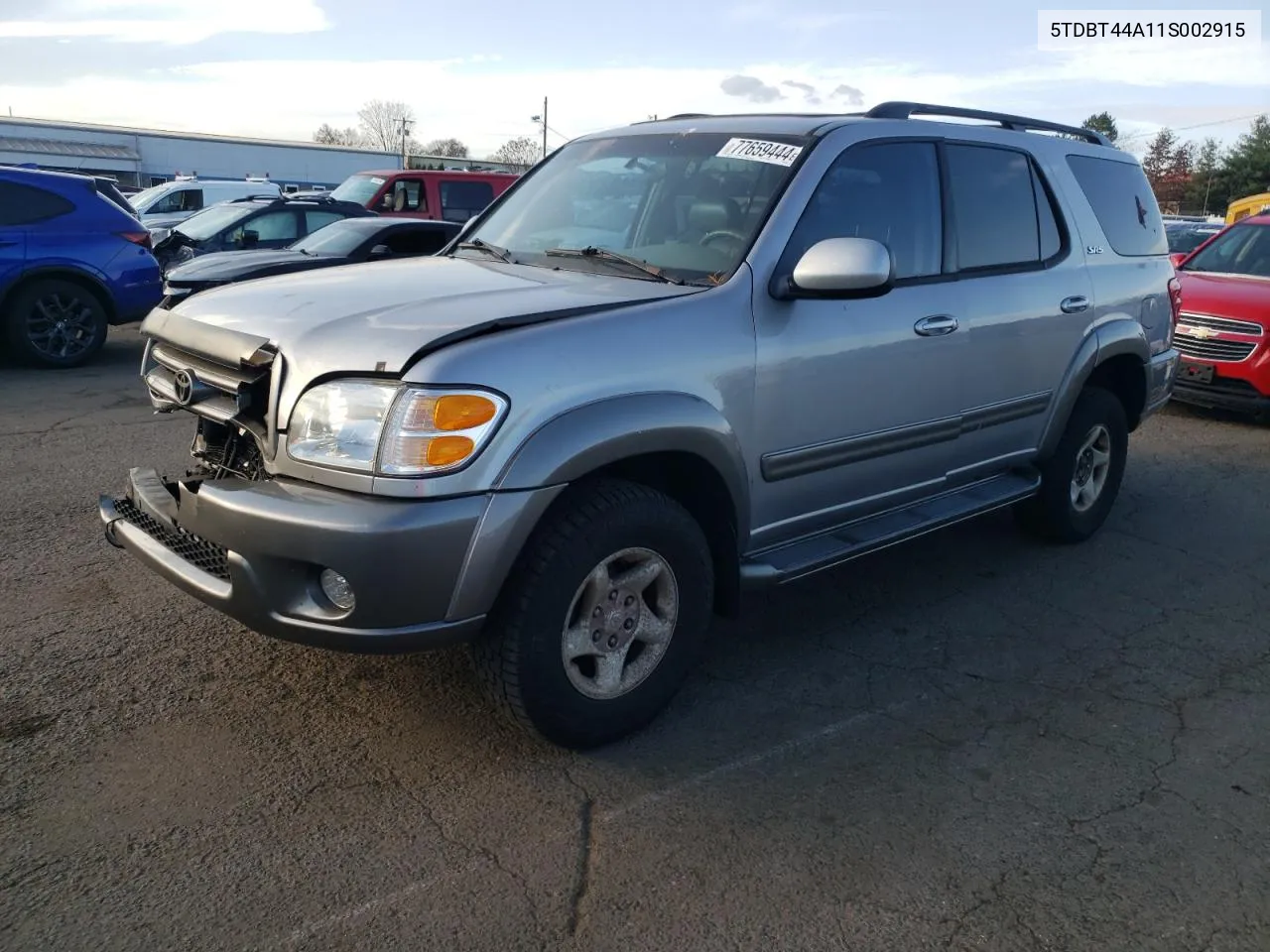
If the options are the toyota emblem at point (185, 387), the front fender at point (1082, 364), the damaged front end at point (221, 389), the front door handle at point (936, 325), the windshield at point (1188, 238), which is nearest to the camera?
the damaged front end at point (221, 389)

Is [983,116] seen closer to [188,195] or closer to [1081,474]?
[1081,474]

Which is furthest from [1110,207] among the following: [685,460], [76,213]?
[76,213]

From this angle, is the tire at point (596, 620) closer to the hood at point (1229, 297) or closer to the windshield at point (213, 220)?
the hood at point (1229, 297)

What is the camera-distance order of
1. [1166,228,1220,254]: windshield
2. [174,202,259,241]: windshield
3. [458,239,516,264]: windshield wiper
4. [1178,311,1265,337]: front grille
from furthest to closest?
1. [1166,228,1220,254]: windshield
2. [174,202,259,241]: windshield
3. [1178,311,1265,337]: front grille
4. [458,239,516,264]: windshield wiper

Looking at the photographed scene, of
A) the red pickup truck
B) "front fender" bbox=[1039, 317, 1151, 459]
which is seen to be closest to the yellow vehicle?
the red pickup truck

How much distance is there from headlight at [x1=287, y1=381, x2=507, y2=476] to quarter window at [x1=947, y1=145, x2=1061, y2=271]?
240 centimetres

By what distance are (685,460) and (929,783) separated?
122 centimetres

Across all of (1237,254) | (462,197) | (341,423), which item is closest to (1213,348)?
(1237,254)

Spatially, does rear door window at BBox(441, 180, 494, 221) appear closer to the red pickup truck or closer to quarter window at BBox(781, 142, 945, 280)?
the red pickup truck

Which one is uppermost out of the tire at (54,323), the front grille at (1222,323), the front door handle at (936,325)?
the front door handle at (936,325)

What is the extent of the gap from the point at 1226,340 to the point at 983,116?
4.79 m

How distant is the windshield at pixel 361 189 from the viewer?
1523 centimetres

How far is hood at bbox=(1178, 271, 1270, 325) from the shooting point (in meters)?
8.28

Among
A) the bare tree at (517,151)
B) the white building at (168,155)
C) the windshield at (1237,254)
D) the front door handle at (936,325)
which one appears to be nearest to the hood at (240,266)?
the front door handle at (936,325)
